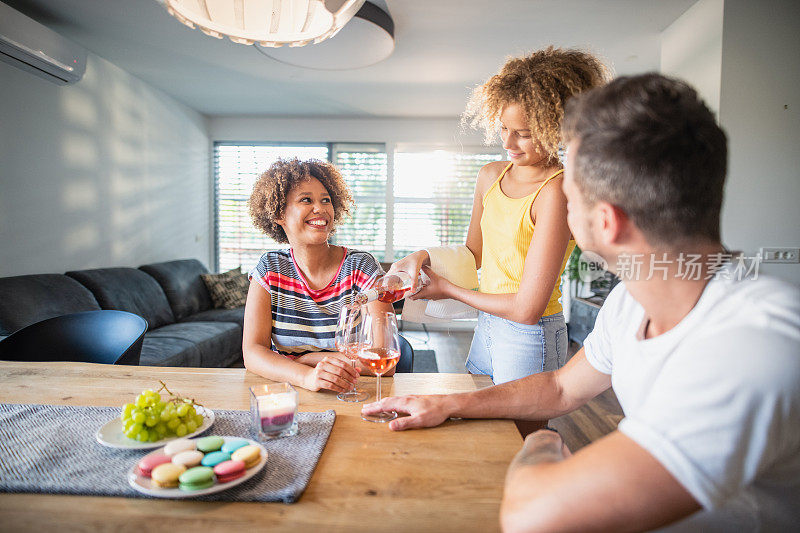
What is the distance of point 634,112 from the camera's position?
642 millimetres

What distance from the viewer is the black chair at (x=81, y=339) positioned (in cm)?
183

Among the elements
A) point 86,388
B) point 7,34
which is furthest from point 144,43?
point 86,388

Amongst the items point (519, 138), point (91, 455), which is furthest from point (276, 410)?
point (519, 138)

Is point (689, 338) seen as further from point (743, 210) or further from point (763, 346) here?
point (743, 210)

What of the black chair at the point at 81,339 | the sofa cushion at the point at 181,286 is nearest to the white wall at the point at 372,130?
the sofa cushion at the point at 181,286

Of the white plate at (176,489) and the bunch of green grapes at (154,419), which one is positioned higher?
the bunch of green grapes at (154,419)

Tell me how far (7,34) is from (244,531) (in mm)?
3336

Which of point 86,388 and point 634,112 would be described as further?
point 86,388

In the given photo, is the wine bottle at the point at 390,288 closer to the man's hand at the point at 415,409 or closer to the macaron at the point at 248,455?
the man's hand at the point at 415,409

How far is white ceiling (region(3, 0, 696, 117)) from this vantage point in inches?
118

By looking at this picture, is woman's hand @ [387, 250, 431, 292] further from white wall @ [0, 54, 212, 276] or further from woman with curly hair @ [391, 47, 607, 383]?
white wall @ [0, 54, 212, 276]

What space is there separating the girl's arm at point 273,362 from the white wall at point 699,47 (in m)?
2.59

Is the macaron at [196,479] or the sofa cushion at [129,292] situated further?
the sofa cushion at [129,292]

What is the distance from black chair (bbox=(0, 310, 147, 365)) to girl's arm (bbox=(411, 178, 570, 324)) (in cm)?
142
